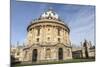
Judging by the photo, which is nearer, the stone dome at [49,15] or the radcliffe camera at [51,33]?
the radcliffe camera at [51,33]

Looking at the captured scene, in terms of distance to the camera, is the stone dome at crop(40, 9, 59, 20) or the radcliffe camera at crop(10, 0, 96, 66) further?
the stone dome at crop(40, 9, 59, 20)

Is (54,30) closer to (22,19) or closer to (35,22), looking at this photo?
(35,22)

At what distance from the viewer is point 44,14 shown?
2377 mm

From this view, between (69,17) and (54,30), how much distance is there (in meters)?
0.25

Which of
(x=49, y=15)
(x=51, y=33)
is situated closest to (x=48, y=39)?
(x=51, y=33)

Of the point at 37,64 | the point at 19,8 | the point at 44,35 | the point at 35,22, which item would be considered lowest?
the point at 37,64

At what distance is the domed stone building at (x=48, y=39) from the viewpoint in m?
2.32

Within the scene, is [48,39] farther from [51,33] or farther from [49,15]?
[49,15]

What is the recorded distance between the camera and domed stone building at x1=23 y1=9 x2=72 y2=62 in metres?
2.32

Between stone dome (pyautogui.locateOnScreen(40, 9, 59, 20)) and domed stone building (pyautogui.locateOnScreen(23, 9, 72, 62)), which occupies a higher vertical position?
stone dome (pyautogui.locateOnScreen(40, 9, 59, 20))

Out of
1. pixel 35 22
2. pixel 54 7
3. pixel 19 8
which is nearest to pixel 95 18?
pixel 54 7

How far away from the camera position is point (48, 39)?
2.39 meters
